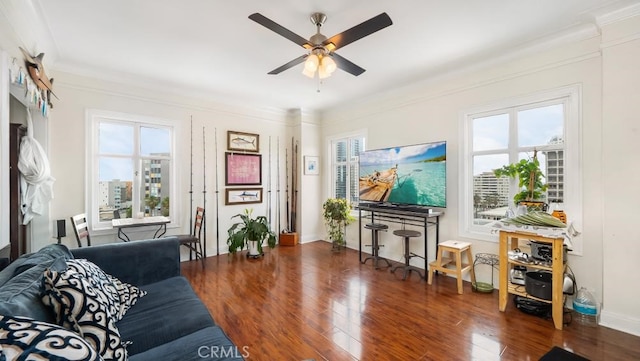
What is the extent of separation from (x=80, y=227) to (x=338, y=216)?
3606 millimetres

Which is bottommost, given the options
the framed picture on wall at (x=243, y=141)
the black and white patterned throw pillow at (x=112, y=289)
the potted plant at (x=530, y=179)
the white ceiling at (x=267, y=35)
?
the black and white patterned throw pillow at (x=112, y=289)

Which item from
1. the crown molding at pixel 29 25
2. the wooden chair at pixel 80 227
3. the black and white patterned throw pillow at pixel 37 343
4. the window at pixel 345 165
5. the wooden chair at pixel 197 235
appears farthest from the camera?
the window at pixel 345 165

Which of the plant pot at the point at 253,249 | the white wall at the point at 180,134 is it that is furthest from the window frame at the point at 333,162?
the plant pot at the point at 253,249

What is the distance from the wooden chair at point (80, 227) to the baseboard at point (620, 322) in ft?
17.9

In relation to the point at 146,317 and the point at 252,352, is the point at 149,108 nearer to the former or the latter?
the point at 146,317

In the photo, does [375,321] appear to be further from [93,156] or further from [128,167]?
[93,156]

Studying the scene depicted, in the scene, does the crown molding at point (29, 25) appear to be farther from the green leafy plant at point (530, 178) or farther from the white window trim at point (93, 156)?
the green leafy plant at point (530, 178)

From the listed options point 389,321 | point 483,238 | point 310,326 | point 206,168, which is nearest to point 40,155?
point 206,168

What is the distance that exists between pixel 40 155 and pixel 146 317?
2486 millimetres

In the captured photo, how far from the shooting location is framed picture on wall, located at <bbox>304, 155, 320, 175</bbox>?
561 centimetres

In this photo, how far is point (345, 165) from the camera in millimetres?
5438

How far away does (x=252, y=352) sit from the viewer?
2061 millimetres

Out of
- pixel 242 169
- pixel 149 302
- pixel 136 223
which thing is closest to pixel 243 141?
pixel 242 169

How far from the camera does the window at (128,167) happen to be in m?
3.78
